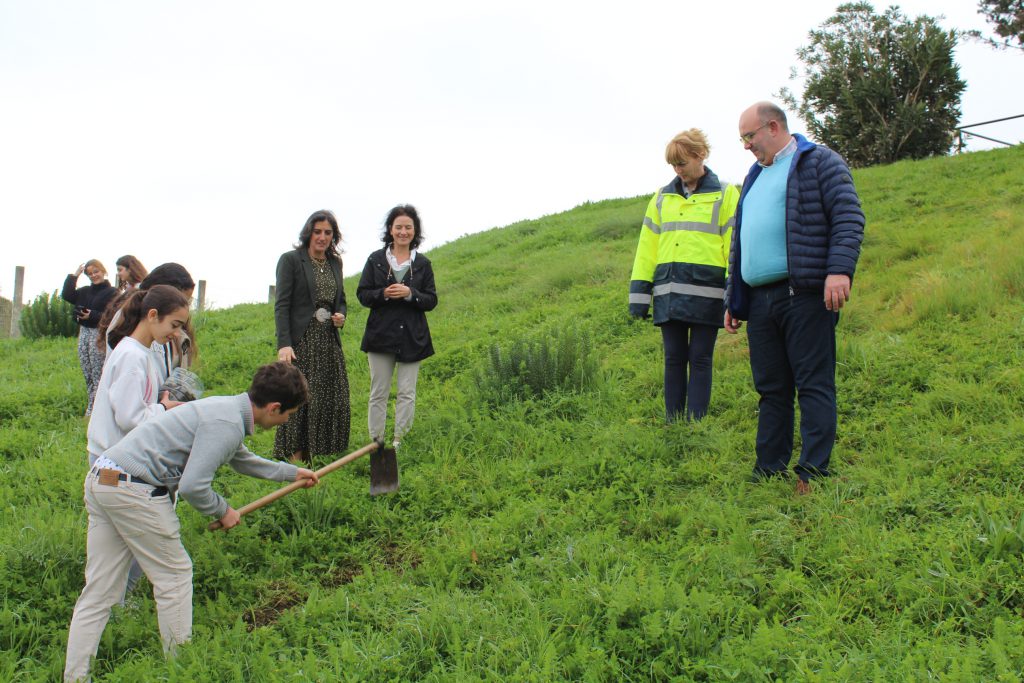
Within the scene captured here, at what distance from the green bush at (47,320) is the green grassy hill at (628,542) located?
7436mm

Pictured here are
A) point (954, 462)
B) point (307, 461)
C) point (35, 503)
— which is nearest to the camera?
point (954, 462)

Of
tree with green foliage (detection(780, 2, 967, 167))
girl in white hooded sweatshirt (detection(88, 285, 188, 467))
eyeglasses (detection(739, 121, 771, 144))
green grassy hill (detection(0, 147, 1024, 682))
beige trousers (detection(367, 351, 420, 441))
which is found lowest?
green grassy hill (detection(0, 147, 1024, 682))

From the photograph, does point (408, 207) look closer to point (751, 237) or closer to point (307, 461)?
point (307, 461)

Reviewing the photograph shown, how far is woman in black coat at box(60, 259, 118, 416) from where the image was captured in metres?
7.58

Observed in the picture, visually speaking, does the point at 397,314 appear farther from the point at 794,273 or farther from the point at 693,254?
the point at 794,273

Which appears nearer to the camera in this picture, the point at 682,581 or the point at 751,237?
the point at 682,581

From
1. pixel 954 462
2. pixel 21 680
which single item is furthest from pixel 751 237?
pixel 21 680

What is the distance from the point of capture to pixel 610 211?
17188 mm

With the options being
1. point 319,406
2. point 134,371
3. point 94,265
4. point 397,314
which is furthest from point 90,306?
point 134,371

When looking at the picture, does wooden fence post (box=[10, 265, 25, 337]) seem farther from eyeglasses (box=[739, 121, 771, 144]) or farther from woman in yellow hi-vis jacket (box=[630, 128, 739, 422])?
eyeglasses (box=[739, 121, 771, 144])

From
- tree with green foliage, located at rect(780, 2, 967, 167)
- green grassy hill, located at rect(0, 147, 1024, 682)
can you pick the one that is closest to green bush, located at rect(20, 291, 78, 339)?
green grassy hill, located at rect(0, 147, 1024, 682)

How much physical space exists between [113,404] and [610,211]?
14.6 meters

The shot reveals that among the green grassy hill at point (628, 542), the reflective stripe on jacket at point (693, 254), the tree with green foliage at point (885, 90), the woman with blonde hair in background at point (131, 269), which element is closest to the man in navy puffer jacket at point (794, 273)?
the green grassy hill at point (628, 542)

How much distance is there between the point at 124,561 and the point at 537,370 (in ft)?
11.3
